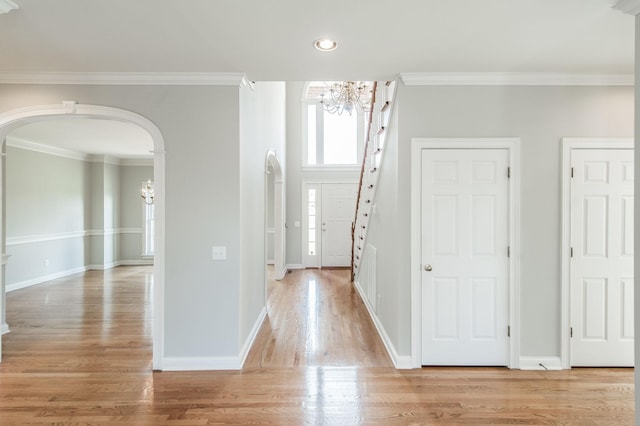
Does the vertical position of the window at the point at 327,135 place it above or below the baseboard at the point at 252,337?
above

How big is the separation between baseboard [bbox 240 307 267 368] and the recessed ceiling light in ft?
8.76

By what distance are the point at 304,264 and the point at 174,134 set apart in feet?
18.5

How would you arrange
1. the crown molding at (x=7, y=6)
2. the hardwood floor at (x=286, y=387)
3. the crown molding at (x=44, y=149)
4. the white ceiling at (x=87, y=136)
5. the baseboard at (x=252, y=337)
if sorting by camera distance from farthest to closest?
the crown molding at (x=44, y=149)
the white ceiling at (x=87, y=136)
the baseboard at (x=252, y=337)
the hardwood floor at (x=286, y=387)
the crown molding at (x=7, y=6)

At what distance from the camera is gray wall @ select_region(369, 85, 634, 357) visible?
118 inches

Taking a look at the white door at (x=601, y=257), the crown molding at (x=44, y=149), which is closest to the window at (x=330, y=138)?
the crown molding at (x=44, y=149)

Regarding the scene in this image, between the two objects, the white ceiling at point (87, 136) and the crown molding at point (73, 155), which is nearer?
the white ceiling at point (87, 136)

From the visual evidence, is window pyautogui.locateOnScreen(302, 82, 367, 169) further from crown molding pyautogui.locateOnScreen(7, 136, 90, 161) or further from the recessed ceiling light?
the recessed ceiling light

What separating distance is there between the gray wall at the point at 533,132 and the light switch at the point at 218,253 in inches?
65.8

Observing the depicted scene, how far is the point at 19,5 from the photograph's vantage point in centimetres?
Answer: 199

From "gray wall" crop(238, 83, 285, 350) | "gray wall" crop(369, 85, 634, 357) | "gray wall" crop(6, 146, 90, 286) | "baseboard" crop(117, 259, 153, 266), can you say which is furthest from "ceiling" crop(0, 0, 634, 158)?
"baseboard" crop(117, 259, 153, 266)

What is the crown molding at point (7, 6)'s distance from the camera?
194 cm

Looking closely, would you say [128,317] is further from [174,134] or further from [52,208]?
[52,208]

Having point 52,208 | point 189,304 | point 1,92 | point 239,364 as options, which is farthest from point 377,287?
point 52,208

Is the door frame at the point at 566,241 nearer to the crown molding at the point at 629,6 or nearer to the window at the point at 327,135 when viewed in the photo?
the crown molding at the point at 629,6
